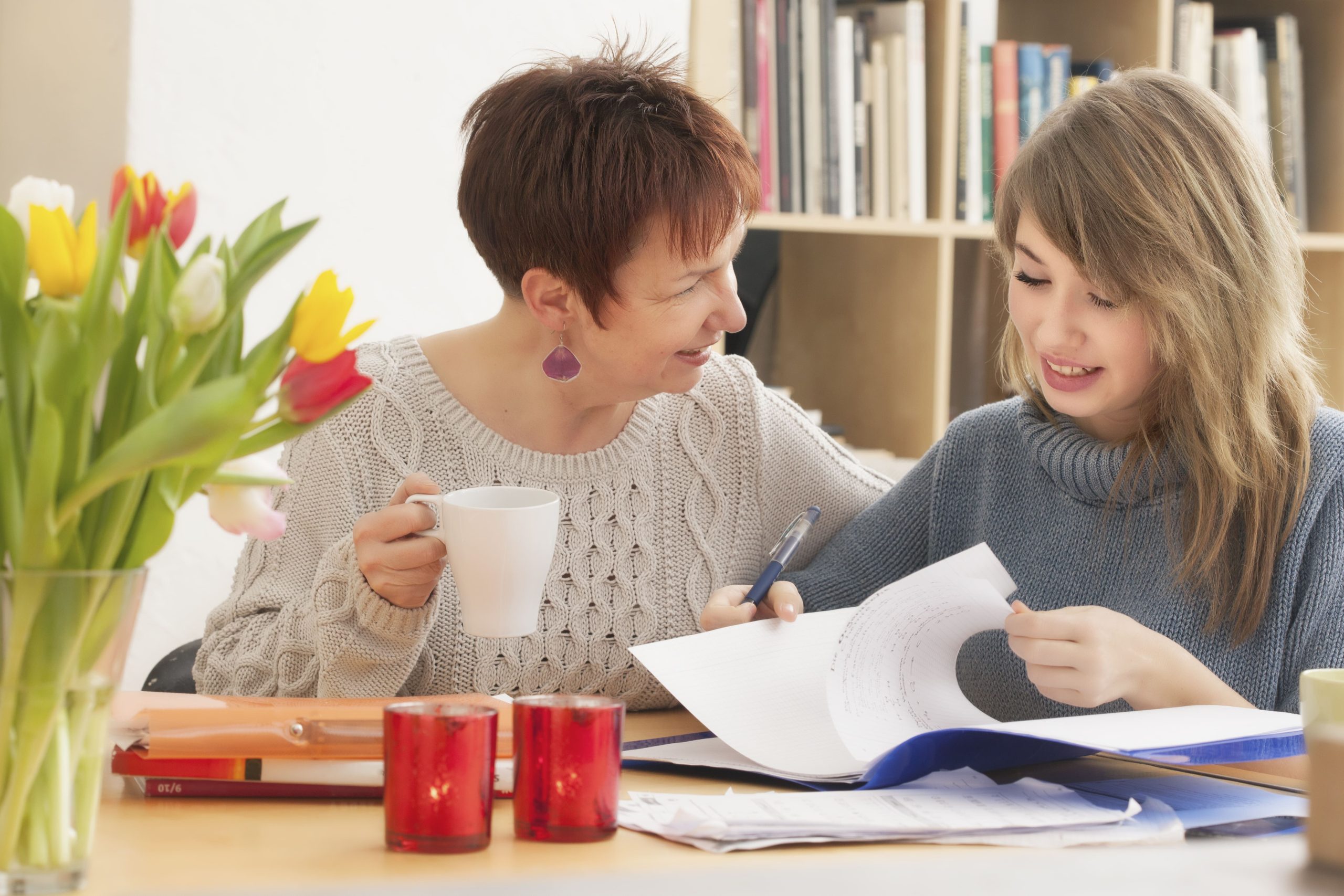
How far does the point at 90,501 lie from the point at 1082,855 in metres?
0.45

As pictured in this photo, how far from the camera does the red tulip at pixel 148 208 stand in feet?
1.94

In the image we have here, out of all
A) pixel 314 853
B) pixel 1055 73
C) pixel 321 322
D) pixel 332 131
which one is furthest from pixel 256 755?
pixel 1055 73

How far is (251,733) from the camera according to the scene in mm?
798

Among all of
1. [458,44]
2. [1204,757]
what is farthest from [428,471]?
[458,44]

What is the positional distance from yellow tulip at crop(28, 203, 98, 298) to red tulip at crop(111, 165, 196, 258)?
0.03 m

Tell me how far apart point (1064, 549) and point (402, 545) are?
0.73 m

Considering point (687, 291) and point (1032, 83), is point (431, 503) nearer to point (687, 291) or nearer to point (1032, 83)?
point (687, 291)

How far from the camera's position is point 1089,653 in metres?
0.94

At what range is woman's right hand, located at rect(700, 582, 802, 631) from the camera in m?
1.06

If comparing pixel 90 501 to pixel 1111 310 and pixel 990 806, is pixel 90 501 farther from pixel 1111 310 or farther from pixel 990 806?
pixel 1111 310

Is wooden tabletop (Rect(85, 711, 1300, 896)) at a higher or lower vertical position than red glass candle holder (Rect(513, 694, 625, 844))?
lower

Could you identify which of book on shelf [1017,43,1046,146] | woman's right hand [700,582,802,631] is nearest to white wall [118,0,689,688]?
book on shelf [1017,43,1046,146]

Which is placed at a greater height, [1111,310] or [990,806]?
[1111,310]

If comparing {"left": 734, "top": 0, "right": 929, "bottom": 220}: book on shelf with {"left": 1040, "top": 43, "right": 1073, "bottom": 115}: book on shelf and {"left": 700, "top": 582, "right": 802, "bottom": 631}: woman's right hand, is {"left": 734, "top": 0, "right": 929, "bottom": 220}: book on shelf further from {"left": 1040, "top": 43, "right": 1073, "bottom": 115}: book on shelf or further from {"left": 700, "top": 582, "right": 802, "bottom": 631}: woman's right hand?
{"left": 700, "top": 582, "right": 802, "bottom": 631}: woman's right hand
